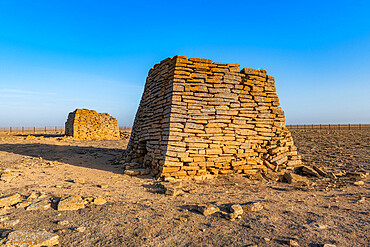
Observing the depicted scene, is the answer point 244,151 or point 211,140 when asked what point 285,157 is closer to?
→ point 244,151

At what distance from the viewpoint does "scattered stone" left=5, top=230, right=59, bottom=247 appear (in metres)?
2.54

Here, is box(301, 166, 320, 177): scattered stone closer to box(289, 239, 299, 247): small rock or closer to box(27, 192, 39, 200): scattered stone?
box(289, 239, 299, 247): small rock

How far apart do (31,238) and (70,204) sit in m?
1.23

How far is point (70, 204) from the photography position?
386cm

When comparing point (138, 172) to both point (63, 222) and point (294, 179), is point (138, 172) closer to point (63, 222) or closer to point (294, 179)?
point (63, 222)

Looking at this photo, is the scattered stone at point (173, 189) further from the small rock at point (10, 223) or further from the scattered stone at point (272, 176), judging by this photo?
the scattered stone at point (272, 176)

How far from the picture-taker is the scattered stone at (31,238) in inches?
99.9

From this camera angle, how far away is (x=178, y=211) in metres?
3.81

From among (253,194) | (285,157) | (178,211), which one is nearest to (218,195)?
(253,194)

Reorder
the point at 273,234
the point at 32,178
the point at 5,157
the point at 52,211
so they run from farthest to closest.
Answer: the point at 5,157 → the point at 32,178 → the point at 52,211 → the point at 273,234

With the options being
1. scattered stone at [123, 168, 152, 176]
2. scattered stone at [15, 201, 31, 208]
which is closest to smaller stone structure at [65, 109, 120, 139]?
scattered stone at [123, 168, 152, 176]

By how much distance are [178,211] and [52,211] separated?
2.07 m

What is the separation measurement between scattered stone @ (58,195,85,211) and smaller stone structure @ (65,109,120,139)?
16.9m

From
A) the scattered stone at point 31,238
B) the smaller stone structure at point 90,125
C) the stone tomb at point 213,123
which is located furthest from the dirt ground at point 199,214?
the smaller stone structure at point 90,125
